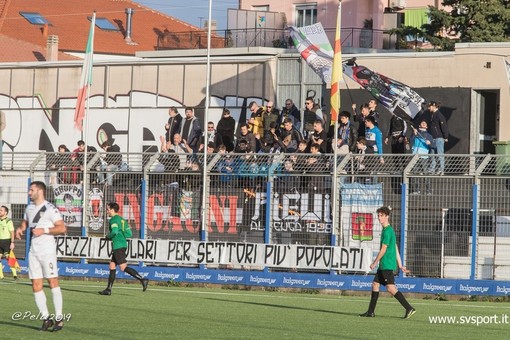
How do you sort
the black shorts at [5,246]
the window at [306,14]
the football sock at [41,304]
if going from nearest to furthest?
the football sock at [41,304]
the black shorts at [5,246]
the window at [306,14]

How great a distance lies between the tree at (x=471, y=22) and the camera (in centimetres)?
4669

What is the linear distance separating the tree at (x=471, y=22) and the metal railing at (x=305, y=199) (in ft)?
67.5

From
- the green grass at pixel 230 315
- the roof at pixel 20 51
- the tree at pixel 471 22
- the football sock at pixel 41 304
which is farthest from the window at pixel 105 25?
the football sock at pixel 41 304

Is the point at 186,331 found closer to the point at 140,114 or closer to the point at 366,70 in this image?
the point at 366,70

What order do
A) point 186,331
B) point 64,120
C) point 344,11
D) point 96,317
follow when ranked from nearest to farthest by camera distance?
point 186,331 < point 96,317 < point 64,120 < point 344,11

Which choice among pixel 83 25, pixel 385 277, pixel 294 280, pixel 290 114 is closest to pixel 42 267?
pixel 385 277

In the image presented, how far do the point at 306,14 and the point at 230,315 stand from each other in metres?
43.8

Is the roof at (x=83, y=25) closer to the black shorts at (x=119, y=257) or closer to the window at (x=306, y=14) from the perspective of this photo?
the window at (x=306, y=14)

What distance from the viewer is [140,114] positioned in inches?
1724

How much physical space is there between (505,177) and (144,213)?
9153 mm

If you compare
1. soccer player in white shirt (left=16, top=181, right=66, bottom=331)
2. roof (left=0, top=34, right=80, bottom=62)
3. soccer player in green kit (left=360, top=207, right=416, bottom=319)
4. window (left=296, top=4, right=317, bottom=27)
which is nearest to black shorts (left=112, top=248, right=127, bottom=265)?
soccer player in green kit (left=360, top=207, right=416, bottom=319)

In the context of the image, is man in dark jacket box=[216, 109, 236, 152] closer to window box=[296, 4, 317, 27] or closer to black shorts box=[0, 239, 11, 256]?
black shorts box=[0, 239, 11, 256]

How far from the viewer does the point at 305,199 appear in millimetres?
26828

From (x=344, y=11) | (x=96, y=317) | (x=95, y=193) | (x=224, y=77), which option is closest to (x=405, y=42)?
(x=344, y=11)
